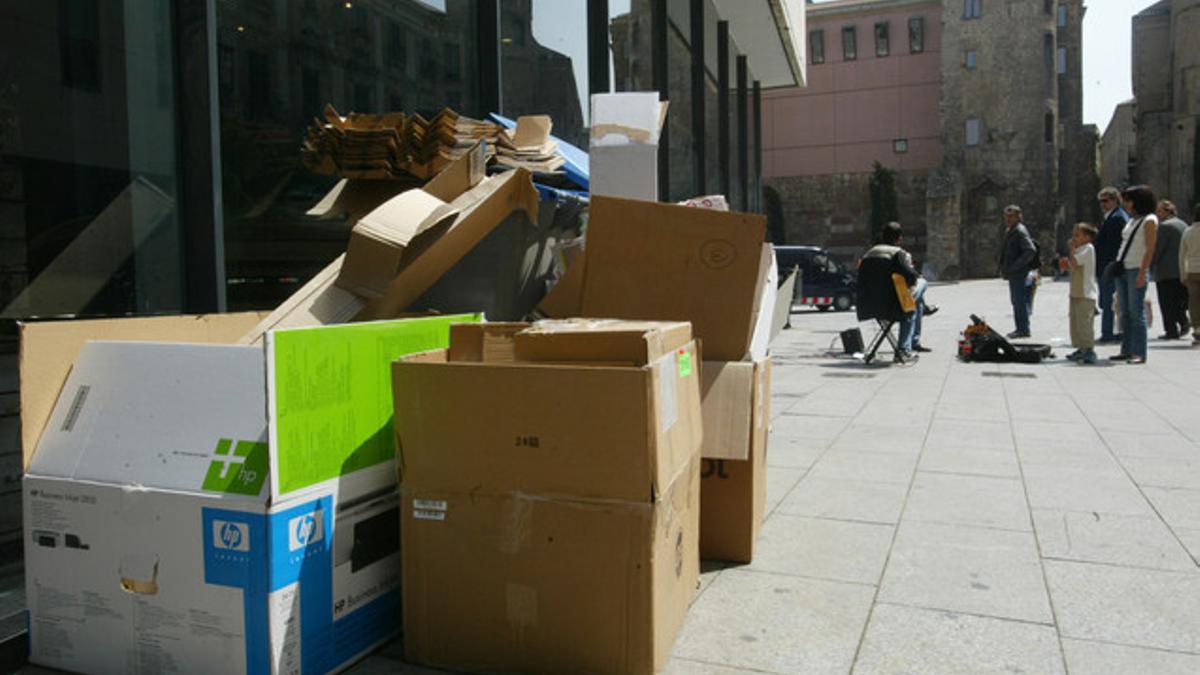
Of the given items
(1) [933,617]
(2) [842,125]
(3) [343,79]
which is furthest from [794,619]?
(2) [842,125]

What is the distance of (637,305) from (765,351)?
0.66 meters

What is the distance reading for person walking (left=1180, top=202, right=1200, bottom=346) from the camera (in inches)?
432

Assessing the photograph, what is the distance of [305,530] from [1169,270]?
12706 millimetres

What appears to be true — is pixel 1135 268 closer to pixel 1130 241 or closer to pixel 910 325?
pixel 1130 241

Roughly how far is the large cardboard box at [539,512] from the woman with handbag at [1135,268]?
9.06 m

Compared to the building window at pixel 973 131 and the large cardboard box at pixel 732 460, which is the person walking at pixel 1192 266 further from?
the building window at pixel 973 131

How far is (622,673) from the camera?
2371 mm

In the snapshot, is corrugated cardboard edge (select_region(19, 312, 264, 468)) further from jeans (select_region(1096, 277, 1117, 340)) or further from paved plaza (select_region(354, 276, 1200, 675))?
jeans (select_region(1096, 277, 1117, 340))

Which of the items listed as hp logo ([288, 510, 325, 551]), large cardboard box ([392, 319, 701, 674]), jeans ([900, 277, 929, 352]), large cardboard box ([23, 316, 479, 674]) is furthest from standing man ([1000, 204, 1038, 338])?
hp logo ([288, 510, 325, 551])

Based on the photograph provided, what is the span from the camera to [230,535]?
7.43ft

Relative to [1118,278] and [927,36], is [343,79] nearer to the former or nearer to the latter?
[1118,278]

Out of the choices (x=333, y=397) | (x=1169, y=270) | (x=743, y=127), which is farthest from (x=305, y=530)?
(x=743, y=127)

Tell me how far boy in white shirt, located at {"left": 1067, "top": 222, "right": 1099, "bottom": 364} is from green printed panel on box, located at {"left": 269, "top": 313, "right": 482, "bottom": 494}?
9.21 metres

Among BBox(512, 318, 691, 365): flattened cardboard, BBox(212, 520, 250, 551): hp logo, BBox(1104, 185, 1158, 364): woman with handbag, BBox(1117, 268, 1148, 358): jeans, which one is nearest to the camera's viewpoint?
BBox(212, 520, 250, 551): hp logo
